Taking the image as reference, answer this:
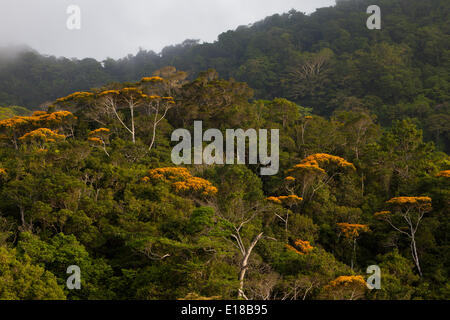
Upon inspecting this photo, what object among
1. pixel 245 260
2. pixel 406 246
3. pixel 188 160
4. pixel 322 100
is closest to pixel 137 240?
pixel 245 260

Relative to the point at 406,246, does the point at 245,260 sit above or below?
above

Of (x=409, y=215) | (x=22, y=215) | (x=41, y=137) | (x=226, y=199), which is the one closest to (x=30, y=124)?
(x=41, y=137)

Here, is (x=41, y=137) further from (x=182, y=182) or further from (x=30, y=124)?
(x=182, y=182)

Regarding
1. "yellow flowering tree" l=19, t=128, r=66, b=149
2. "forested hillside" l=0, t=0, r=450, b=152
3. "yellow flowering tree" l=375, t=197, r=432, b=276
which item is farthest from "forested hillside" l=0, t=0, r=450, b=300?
"forested hillside" l=0, t=0, r=450, b=152

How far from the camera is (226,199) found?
19.8m

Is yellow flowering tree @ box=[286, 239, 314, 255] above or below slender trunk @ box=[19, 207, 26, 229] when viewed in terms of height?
below

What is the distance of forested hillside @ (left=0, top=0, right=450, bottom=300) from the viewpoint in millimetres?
14414

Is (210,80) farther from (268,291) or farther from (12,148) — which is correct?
(268,291)

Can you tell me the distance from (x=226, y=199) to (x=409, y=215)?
9198 mm

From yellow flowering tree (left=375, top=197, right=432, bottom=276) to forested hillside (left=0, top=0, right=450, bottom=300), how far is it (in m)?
0.08

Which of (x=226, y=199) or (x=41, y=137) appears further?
(x=41, y=137)

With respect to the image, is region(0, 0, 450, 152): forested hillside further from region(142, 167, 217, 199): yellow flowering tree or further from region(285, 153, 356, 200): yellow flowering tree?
region(142, 167, 217, 199): yellow flowering tree
